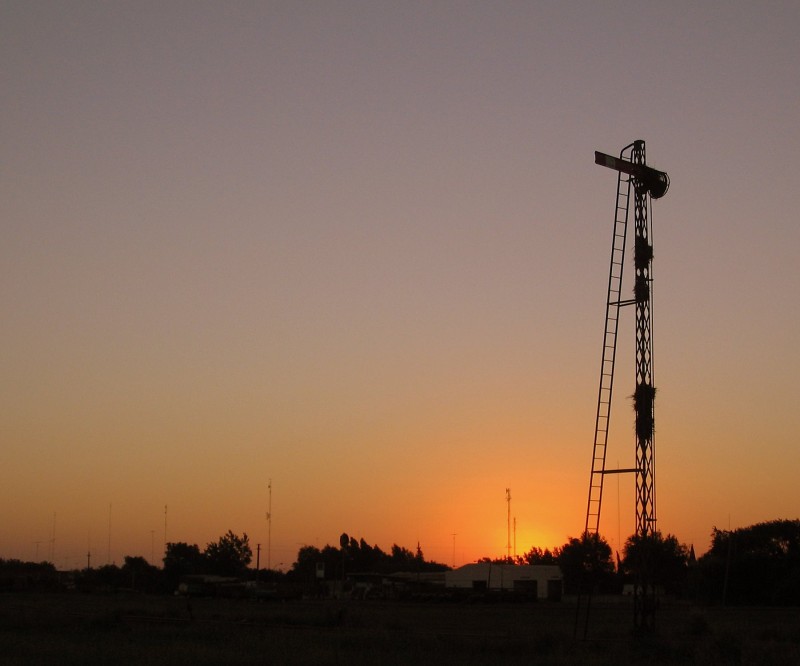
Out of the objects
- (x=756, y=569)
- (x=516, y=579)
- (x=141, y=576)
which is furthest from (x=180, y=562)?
(x=756, y=569)

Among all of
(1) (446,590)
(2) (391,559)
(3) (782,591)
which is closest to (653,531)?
(3) (782,591)

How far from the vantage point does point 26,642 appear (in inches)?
1276

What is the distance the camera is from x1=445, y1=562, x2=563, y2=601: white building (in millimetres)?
105312

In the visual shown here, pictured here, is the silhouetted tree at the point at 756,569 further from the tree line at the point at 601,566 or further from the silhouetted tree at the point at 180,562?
the silhouetted tree at the point at 180,562

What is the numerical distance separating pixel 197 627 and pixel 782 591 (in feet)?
175

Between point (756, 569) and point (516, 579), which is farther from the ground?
point (756, 569)

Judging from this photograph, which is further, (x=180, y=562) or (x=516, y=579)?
(x=180, y=562)

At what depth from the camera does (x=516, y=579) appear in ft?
355

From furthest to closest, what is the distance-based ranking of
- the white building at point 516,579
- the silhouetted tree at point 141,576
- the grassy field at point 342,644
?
the silhouetted tree at point 141,576
the white building at point 516,579
the grassy field at point 342,644

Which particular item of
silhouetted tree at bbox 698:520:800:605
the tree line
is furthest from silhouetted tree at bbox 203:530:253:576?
silhouetted tree at bbox 698:520:800:605

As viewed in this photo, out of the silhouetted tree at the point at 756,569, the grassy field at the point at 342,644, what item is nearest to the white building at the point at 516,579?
the silhouetted tree at the point at 756,569

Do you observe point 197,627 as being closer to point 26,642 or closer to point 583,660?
point 26,642

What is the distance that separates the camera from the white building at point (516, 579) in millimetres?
105312

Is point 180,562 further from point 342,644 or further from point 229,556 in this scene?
point 342,644
